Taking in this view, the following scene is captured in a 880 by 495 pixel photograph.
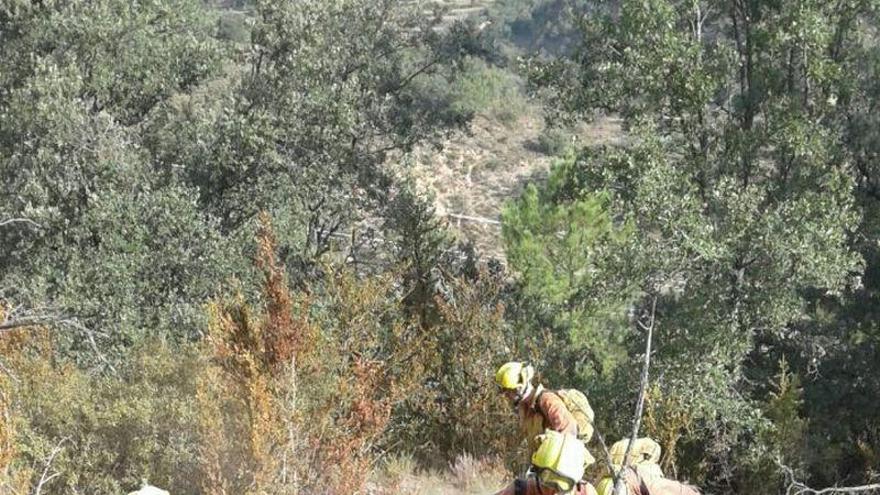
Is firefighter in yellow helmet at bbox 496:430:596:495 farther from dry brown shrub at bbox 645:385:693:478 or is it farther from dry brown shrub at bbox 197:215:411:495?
dry brown shrub at bbox 645:385:693:478

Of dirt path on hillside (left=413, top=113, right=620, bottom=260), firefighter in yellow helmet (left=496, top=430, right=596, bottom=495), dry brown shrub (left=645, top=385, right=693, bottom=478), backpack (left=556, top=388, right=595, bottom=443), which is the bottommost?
dirt path on hillside (left=413, top=113, right=620, bottom=260)

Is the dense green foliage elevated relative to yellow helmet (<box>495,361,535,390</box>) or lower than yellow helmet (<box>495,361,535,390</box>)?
lower

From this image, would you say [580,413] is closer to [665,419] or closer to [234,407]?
[234,407]

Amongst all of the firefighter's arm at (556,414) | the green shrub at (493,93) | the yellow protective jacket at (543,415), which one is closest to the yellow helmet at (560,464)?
the yellow protective jacket at (543,415)

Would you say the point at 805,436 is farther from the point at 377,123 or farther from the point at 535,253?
the point at 377,123

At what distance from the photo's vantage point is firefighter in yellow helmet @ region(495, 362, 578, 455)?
6.90 m

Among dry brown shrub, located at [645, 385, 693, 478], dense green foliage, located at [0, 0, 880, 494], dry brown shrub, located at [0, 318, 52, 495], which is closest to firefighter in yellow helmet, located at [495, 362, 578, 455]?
dense green foliage, located at [0, 0, 880, 494]

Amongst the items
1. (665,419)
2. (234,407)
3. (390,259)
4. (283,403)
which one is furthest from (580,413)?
(390,259)

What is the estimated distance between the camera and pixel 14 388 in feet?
31.3

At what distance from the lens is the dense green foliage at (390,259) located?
30.0ft

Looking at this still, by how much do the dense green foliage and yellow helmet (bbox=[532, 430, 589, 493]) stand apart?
2.89 m

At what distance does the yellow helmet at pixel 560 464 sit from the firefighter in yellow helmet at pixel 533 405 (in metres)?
1.81

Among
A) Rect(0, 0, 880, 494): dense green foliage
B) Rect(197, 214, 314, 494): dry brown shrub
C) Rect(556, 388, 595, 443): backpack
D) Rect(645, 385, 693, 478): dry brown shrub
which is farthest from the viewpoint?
Rect(645, 385, 693, 478): dry brown shrub

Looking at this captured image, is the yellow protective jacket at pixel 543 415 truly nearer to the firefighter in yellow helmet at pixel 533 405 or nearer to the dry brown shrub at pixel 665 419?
the firefighter in yellow helmet at pixel 533 405
